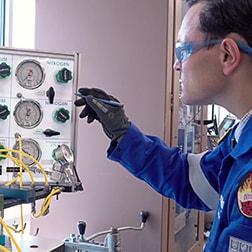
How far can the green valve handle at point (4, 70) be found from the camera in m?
1.55

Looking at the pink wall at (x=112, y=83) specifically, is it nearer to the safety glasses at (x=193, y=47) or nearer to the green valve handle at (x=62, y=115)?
the green valve handle at (x=62, y=115)

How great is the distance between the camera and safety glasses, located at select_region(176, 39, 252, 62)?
1023 mm

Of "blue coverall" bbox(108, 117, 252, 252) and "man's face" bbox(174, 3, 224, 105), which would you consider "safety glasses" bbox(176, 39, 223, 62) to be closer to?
"man's face" bbox(174, 3, 224, 105)

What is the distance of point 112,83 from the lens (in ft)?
6.55

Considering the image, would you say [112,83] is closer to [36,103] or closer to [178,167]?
[36,103]

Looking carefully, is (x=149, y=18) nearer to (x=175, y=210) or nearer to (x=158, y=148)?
(x=158, y=148)

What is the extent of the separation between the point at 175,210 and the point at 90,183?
45 centimetres

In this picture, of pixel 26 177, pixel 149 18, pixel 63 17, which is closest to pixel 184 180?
pixel 26 177

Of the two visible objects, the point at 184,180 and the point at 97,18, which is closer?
the point at 184,180

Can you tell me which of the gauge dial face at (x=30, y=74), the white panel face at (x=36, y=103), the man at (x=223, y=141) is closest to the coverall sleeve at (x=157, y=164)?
the man at (x=223, y=141)

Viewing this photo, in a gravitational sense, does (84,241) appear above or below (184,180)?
below

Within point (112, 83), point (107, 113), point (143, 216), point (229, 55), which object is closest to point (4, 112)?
point (107, 113)

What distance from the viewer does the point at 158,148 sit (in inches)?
54.4

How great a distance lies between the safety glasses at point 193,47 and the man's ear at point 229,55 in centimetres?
1
